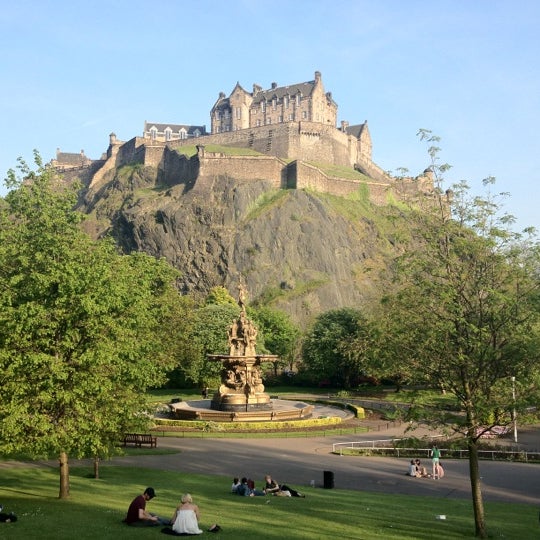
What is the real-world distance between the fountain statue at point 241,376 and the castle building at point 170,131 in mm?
105651

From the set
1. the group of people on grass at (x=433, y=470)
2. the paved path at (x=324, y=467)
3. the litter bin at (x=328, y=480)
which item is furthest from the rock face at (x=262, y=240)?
the litter bin at (x=328, y=480)

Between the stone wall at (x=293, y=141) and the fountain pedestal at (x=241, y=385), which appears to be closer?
the fountain pedestal at (x=241, y=385)

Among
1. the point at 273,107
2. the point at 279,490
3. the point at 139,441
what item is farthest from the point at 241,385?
the point at 273,107

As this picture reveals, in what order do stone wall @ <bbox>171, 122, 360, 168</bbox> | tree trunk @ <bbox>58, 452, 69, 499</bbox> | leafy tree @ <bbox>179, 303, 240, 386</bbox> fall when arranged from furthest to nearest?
stone wall @ <bbox>171, 122, 360, 168</bbox>, leafy tree @ <bbox>179, 303, 240, 386</bbox>, tree trunk @ <bbox>58, 452, 69, 499</bbox>

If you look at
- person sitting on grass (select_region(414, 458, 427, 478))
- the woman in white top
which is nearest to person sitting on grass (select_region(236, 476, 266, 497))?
the woman in white top

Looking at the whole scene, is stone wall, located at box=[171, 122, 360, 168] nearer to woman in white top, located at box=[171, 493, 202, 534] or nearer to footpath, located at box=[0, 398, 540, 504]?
footpath, located at box=[0, 398, 540, 504]

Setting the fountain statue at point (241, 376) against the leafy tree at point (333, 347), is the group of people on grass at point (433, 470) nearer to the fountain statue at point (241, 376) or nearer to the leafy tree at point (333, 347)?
the fountain statue at point (241, 376)

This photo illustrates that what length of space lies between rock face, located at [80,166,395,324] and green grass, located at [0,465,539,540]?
68195 mm

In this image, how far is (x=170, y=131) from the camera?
139 metres

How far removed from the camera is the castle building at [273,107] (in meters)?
122

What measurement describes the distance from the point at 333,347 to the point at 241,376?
2407 centimetres

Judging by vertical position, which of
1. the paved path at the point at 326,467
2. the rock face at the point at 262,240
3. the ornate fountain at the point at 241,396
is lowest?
the paved path at the point at 326,467

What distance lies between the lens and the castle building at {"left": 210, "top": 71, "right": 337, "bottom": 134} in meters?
122

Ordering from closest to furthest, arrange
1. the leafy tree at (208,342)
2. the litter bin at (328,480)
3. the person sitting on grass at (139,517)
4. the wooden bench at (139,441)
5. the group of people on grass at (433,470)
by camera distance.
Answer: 1. the person sitting on grass at (139,517)
2. the litter bin at (328,480)
3. the group of people on grass at (433,470)
4. the wooden bench at (139,441)
5. the leafy tree at (208,342)
